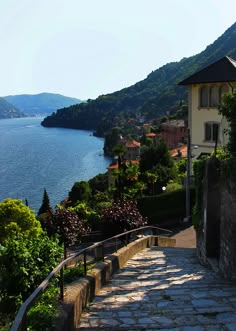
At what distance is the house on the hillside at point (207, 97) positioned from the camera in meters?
34.6

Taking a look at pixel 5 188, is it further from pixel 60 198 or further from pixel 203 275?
pixel 203 275

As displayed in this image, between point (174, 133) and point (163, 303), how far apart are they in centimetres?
12038

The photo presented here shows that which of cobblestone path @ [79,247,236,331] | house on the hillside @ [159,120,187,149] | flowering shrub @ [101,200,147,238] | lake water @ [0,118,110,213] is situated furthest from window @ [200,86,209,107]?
house on the hillside @ [159,120,187,149]

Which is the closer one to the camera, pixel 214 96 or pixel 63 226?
pixel 63 226

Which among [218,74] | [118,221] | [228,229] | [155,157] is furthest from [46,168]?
[228,229]

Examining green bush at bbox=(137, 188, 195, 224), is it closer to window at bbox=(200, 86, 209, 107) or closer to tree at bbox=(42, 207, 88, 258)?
window at bbox=(200, 86, 209, 107)

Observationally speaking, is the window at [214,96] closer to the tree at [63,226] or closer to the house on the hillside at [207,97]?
the house on the hillside at [207,97]

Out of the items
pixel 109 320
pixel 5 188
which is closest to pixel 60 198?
pixel 5 188

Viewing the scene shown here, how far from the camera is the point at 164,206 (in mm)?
34812

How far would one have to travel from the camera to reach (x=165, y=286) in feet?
A: 30.1

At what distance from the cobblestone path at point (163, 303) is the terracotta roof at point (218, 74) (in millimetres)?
25286

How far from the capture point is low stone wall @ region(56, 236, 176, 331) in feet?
18.4

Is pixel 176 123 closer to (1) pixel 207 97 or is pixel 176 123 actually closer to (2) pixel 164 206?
(1) pixel 207 97

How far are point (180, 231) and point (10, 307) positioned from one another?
22.8m
